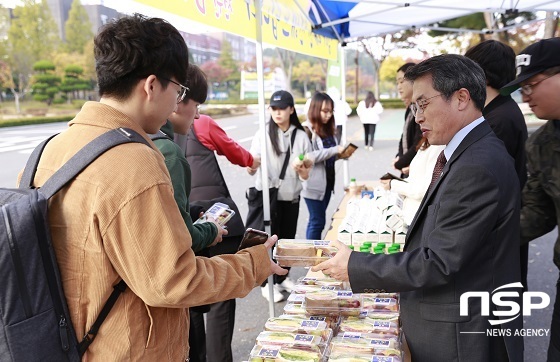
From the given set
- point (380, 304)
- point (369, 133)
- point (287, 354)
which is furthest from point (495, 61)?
point (369, 133)

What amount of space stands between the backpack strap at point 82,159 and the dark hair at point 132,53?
163 millimetres

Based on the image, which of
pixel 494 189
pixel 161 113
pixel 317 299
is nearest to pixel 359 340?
pixel 317 299

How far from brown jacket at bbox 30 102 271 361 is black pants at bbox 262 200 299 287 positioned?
300 cm

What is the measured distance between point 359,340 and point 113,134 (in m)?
1.23

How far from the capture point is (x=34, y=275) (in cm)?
108

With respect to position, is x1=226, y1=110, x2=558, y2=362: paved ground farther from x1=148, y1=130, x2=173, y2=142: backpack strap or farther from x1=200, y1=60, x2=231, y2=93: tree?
x1=200, y1=60, x2=231, y2=93: tree

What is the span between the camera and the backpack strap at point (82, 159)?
3.61 ft

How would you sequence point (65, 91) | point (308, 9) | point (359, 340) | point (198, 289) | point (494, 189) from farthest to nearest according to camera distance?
point (65, 91), point (308, 9), point (359, 340), point (494, 189), point (198, 289)

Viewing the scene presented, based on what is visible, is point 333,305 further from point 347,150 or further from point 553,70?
point 347,150

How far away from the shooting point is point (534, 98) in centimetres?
204

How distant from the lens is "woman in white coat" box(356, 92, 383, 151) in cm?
1332

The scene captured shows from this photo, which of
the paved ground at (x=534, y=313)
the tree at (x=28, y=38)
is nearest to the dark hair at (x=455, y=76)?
the paved ground at (x=534, y=313)

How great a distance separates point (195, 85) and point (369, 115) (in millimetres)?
11540

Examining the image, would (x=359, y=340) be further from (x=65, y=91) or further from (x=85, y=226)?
(x=65, y=91)
